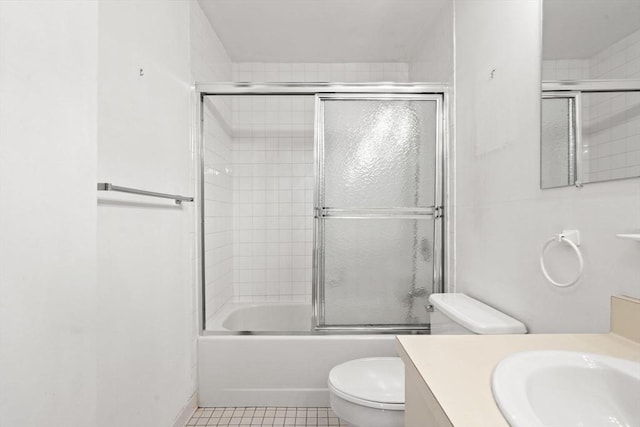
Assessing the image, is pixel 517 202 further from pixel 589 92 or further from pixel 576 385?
pixel 576 385

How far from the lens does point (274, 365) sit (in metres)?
2.10

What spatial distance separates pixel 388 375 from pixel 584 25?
57.7 inches

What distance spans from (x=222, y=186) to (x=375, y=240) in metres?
1.31

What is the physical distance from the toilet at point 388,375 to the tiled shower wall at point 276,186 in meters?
1.52

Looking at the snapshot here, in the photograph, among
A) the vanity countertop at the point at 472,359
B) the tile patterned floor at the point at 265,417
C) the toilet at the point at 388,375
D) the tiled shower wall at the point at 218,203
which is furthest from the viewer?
the tiled shower wall at the point at 218,203

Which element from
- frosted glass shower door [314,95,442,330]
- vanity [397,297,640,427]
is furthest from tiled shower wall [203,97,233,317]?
vanity [397,297,640,427]

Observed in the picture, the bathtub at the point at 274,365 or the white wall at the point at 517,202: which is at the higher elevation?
the white wall at the point at 517,202

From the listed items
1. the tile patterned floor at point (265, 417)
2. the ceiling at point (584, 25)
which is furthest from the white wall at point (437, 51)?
the tile patterned floor at point (265, 417)

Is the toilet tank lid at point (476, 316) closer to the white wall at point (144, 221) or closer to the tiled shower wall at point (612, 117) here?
the tiled shower wall at point (612, 117)

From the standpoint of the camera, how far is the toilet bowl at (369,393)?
1406mm

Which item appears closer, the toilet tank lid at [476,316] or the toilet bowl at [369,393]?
the toilet tank lid at [476,316]

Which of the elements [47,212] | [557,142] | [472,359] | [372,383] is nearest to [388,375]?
[372,383]

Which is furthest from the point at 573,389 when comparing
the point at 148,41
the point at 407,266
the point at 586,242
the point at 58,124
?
the point at 148,41

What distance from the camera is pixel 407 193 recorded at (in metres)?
2.12
